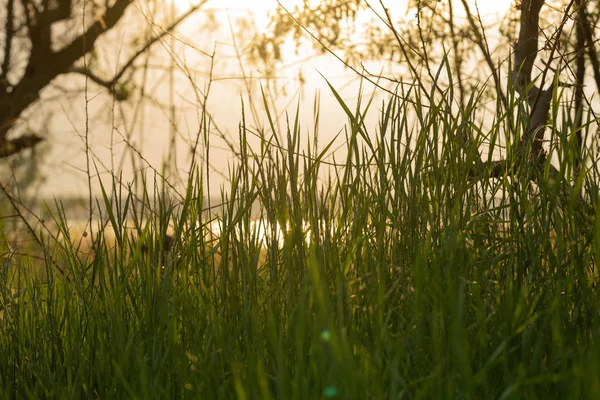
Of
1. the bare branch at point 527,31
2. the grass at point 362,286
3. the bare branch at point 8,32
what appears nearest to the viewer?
the grass at point 362,286

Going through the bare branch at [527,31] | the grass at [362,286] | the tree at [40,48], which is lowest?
the grass at [362,286]

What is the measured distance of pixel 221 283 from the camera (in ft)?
5.22

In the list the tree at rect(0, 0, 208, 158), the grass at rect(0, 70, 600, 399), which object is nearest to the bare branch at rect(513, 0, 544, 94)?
the grass at rect(0, 70, 600, 399)

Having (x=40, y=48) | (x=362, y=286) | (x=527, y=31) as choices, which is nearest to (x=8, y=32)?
(x=40, y=48)

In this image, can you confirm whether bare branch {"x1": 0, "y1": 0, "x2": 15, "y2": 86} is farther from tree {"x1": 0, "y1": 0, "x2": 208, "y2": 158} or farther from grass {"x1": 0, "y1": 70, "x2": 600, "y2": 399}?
grass {"x1": 0, "y1": 70, "x2": 600, "y2": 399}

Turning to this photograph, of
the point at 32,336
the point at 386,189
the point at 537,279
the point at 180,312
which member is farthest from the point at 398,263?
the point at 32,336

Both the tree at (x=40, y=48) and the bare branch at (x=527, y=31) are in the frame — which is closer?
the bare branch at (x=527, y=31)

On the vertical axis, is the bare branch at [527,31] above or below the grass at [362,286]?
above

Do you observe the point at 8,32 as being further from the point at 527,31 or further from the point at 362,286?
the point at 362,286

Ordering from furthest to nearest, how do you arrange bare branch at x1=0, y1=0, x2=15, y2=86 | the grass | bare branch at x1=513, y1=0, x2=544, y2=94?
bare branch at x1=0, y1=0, x2=15, y2=86 → bare branch at x1=513, y1=0, x2=544, y2=94 → the grass

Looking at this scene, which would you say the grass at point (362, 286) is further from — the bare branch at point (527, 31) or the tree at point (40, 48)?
the tree at point (40, 48)

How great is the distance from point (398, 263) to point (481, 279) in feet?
0.62

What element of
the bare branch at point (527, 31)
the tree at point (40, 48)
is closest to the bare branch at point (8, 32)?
the tree at point (40, 48)

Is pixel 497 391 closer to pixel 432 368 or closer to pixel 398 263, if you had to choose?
pixel 432 368
